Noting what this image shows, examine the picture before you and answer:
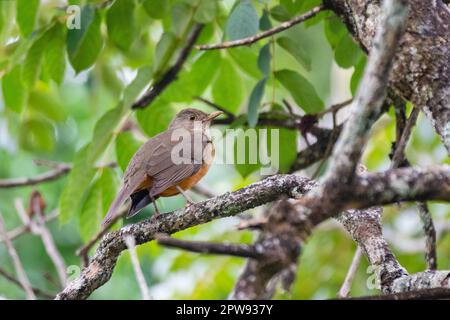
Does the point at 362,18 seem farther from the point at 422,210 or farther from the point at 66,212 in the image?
the point at 66,212

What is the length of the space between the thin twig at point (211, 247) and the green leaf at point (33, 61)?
2886mm

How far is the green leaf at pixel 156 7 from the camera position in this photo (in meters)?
4.62

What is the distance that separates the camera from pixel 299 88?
15.9 ft

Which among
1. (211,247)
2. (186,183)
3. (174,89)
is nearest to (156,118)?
(174,89)

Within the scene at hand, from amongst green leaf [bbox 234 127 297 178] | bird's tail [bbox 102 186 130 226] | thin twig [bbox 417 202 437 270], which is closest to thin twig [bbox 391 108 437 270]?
thin twig [bbox 417 202 437 270]

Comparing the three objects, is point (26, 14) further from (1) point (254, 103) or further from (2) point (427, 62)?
(2) point (427, 62)

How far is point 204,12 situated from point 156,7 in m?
0.69

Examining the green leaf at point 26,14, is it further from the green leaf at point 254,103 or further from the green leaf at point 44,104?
the green leaf at point 44,104

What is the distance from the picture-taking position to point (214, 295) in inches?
243

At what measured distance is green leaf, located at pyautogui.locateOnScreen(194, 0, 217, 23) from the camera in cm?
402

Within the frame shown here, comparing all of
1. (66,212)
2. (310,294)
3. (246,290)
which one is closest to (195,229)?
(310,294)
